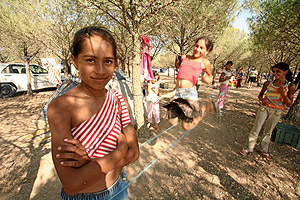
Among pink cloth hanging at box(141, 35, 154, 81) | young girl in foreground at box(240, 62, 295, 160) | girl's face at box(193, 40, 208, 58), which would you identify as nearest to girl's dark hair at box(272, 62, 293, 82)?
young girl in foreground at box(240, 62, 295, 160)

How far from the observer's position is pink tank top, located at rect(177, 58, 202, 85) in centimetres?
244

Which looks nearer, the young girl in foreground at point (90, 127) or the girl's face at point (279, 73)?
the young girl in foreground at point (90, 127)

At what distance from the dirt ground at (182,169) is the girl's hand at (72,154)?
4.09ft

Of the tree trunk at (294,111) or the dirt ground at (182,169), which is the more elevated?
the tree trunk at (294,111)

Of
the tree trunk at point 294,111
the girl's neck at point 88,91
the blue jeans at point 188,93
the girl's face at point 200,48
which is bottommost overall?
the tree trunk at point 294,111

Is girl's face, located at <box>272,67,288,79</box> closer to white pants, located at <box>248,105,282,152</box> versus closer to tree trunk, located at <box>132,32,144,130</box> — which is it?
white pants, located at <box>248,105,282,152</box>

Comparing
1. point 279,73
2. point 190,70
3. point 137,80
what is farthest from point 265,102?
point 137,80

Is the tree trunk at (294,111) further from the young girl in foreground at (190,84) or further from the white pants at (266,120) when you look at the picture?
the young girl in foreground at (190,84)

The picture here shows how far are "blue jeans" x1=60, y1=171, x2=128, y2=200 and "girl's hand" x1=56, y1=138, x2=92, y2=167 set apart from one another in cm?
42

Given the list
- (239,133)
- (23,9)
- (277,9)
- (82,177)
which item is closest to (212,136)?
(239,133)

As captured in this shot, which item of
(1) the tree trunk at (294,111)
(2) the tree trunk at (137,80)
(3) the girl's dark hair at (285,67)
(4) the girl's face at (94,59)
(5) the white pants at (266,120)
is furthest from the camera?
(1) the tree trunk at (294,111)

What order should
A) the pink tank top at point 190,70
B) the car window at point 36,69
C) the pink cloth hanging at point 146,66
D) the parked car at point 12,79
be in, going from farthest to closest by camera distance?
the car window at point 36,69
the parked car at point 12,79
the pink cloth hanging at point 146,66
the pink tank top at point 190,70

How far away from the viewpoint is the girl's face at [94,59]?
81cm

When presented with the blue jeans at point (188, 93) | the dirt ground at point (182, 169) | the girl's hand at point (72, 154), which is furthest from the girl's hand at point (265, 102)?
the girl's hand at point (72, 154)
